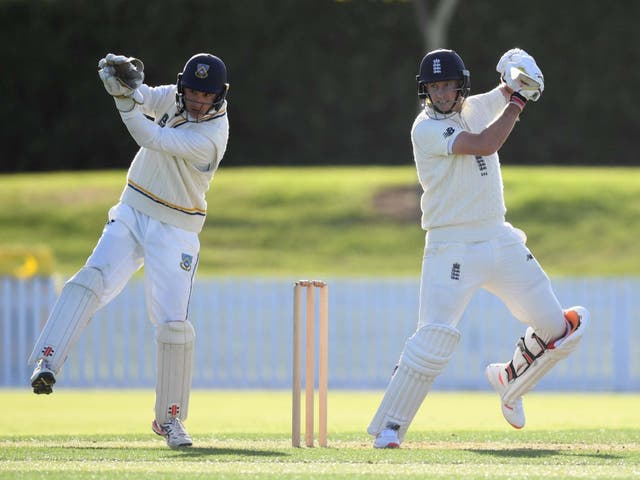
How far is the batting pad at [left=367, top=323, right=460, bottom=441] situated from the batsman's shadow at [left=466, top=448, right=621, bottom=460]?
0.36 m

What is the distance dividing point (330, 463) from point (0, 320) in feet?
27.0

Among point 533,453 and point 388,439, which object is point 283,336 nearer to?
point 388,439

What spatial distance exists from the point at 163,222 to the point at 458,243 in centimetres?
146

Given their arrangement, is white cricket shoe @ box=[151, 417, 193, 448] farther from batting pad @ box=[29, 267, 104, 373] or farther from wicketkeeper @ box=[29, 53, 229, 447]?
batting pad @ box=[29, 267, 104, 373]

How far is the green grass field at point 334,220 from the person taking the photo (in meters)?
18.4

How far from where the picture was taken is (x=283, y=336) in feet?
45.8

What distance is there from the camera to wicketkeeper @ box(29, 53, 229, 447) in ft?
23.2

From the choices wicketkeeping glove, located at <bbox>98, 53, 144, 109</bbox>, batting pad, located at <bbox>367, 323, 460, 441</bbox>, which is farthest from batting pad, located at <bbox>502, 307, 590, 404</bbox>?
wicketkeeping glove, located at <bbox>98, 53, 144, 109</bbox>

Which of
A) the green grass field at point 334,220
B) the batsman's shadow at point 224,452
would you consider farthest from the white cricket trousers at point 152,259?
the green grass field at point 334,220

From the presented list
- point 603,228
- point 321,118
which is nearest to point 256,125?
point 321,118

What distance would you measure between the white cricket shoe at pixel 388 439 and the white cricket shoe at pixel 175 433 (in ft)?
3.04

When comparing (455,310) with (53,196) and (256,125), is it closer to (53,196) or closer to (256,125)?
(53,196)

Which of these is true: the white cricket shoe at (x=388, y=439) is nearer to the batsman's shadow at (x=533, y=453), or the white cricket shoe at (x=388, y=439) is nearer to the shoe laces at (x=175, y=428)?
the batsman's shadow at (x=533, y=453)

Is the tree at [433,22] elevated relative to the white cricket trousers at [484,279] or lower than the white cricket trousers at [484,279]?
elevated
